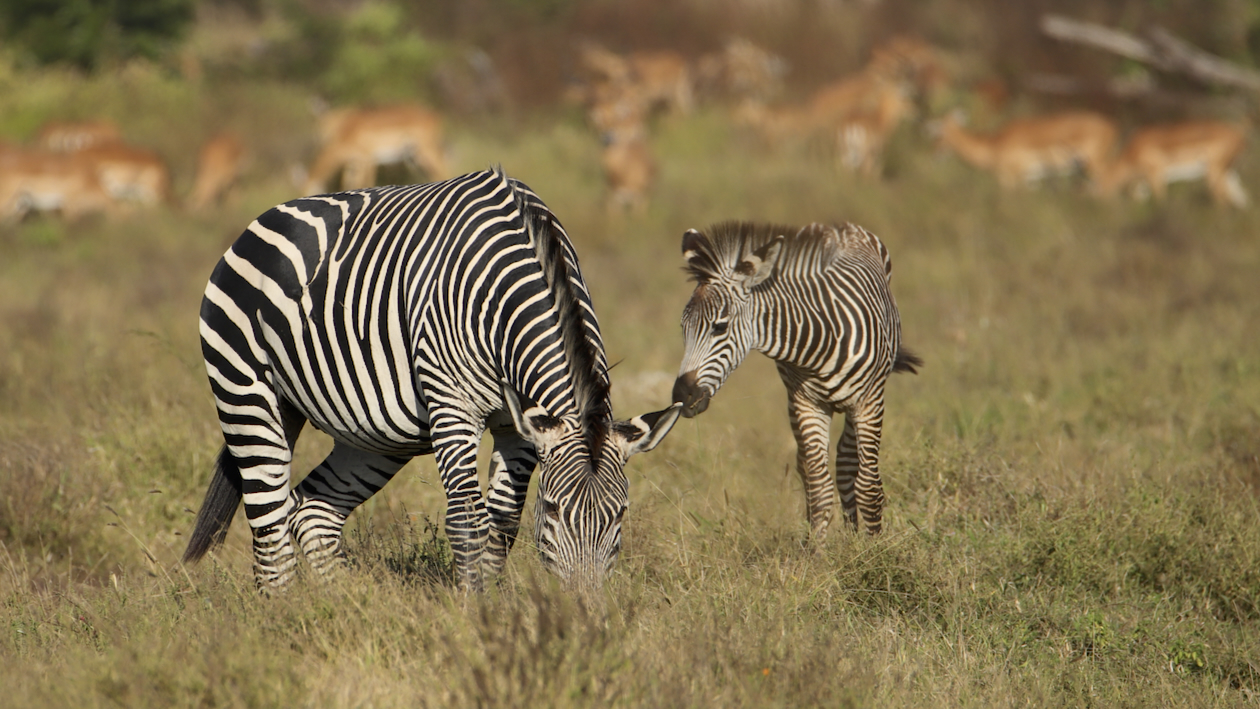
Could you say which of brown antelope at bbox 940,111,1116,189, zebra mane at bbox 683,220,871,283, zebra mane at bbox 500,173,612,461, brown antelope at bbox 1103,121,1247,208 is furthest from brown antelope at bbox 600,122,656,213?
zebra mane at bbox 500,173,612,461

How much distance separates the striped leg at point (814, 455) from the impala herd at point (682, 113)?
29.7 feet

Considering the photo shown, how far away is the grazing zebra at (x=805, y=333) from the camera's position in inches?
176

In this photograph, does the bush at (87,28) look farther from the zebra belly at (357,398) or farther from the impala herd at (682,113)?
the zebra belly at (357,398)

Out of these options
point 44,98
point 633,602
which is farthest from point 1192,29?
point 44,98

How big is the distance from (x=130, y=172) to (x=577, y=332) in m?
13.1

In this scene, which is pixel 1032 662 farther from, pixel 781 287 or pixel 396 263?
pixel 396 263

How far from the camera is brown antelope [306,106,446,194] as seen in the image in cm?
1522

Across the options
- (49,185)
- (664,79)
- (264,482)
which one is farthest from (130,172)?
(264,482)

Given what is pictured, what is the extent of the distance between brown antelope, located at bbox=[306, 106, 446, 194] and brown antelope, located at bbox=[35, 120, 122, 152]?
289cm

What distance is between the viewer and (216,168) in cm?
1520

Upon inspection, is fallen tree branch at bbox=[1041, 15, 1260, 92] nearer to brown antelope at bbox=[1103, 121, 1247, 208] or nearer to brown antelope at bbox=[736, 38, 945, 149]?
brown antelope at bbox=[1103, 121, 1247, 208]

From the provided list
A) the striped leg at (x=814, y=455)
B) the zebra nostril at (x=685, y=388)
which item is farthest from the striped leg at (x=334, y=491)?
the striped leg at (x=814, y=455)

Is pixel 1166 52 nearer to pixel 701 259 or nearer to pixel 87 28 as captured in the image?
pixel 701 259

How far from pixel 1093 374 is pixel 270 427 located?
5616 millimetres
